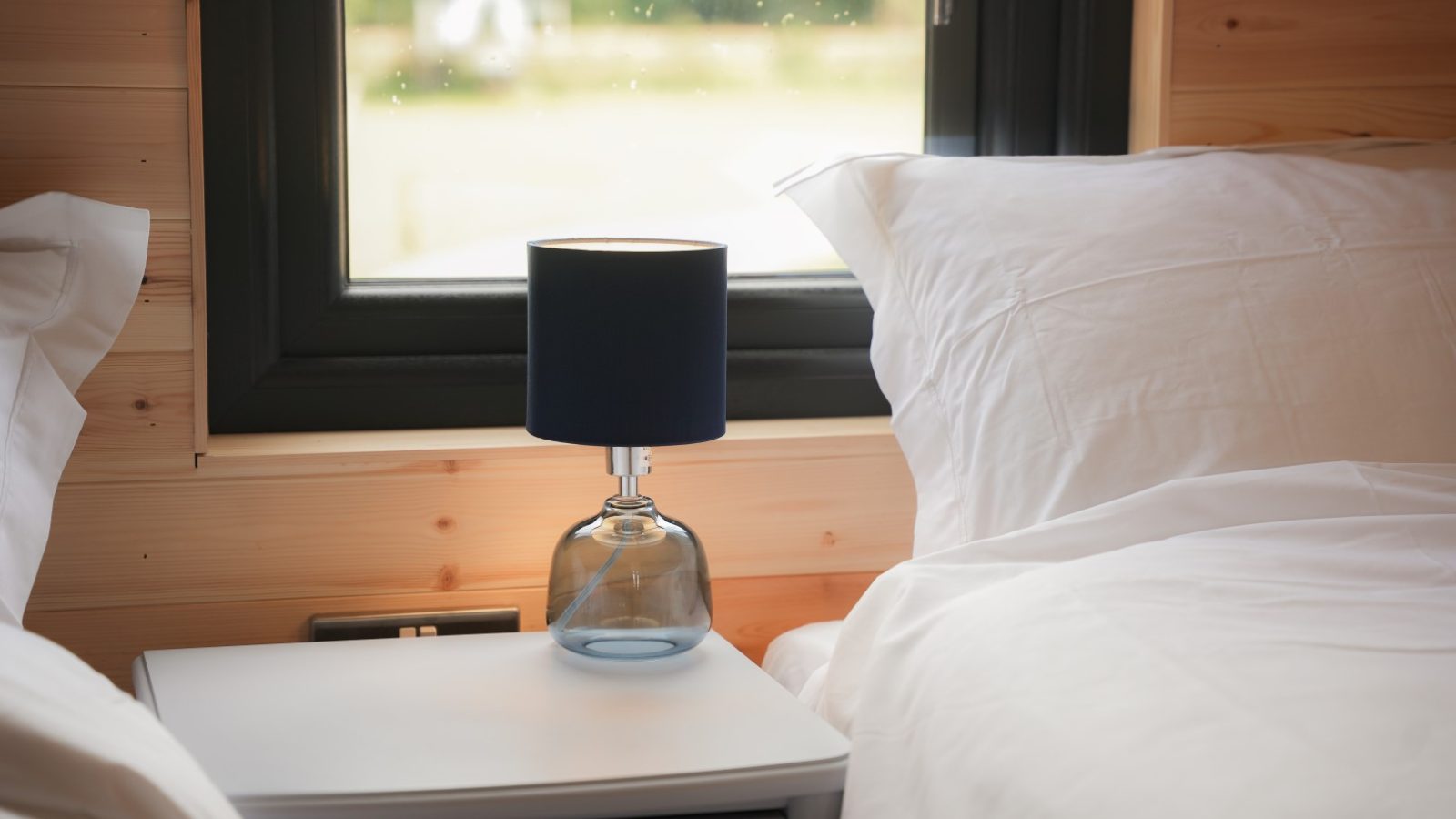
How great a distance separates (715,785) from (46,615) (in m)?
0.76

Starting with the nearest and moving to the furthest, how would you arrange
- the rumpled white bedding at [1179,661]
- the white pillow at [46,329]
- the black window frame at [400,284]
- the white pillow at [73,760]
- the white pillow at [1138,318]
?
the white pillow at [73,760] < the rumpled white bedding at [1179,661] < the white pillow at [46,329] < the white pillow at [1138,318] < the black window frame at [400,284]

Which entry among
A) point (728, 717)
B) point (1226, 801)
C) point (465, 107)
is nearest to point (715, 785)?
point (728, 717)

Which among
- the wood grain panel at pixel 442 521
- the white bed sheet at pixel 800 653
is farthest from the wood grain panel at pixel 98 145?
the white bed sheet at pixel 800 653

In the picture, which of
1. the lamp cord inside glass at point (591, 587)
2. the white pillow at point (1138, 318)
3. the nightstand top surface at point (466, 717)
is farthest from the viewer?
the lamp cord inside glass at point (591, 587)

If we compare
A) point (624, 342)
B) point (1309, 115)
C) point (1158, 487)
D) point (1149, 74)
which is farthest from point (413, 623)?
point (1309, 115)

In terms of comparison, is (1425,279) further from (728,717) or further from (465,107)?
(465,107)

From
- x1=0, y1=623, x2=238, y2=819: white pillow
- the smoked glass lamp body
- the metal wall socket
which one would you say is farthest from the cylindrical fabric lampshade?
x1=0, y1=623, x2=238, y2=819: white pillow

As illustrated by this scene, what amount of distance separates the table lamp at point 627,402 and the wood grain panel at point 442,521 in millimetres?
200

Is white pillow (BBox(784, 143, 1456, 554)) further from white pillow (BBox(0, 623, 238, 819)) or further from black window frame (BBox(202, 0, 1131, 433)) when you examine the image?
white pillow (BBox(0, 623, 238, 819))

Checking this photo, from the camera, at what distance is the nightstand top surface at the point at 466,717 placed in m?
1.05

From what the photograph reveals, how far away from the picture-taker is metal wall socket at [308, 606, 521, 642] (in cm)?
146

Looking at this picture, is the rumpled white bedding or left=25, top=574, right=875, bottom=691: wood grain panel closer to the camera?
the rumpled white bedding

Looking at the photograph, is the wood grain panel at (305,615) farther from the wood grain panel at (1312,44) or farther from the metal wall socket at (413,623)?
the wood grain panel at (1312,44)

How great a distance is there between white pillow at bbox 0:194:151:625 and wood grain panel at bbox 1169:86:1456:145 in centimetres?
114
